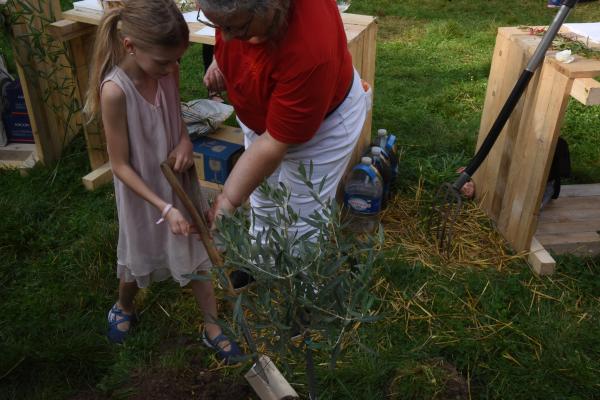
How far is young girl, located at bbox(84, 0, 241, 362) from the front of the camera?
202 centimetres

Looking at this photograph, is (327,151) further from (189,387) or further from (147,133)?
(189,387)

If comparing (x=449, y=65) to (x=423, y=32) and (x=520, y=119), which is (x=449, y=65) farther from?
(x=520, y=119)

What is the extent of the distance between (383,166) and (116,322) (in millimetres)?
1831

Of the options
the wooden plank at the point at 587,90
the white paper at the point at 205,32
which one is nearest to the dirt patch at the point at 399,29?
the white paper at the point at 205,32

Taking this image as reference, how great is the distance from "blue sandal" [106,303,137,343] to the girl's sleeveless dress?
29 cm

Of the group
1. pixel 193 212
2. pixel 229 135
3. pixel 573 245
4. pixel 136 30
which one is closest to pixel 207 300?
pixel 193 212

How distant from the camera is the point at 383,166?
3.66 metres

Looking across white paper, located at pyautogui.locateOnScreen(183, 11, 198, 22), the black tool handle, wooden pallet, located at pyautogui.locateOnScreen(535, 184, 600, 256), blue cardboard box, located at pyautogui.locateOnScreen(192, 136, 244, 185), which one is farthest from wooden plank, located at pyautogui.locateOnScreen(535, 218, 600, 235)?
white paper, located at pyautogui.locateOnScreen(183, 11, 198, 22)

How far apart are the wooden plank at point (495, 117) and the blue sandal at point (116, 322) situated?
2208 millimetres

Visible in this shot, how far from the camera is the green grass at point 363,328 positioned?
2.49 metres

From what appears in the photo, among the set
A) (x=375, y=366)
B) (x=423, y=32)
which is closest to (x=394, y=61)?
(x=423, y=32)

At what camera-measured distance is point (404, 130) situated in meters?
4.75

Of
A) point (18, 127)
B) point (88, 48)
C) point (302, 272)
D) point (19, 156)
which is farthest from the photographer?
point (18, 127)

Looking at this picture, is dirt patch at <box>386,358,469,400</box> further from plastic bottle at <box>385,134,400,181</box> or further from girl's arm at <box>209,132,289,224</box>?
plastic bottle at <box>385,134,400,181</box>
